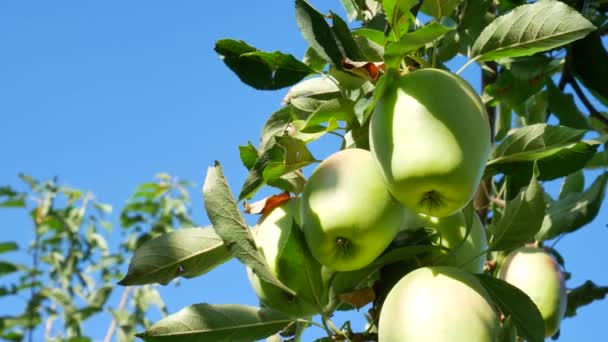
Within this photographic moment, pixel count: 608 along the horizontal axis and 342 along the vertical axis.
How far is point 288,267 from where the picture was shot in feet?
3.16

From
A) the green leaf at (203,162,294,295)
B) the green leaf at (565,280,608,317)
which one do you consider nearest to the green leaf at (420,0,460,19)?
the green leaf at (203,162,294,295)

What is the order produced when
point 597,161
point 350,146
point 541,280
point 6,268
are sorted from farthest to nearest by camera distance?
1. point 6,268
2. point 597,161
3. point 541,280
4. point 350,146

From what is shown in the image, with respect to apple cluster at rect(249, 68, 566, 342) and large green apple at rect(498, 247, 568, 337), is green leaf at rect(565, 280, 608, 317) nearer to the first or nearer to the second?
large green apple at rect(498, 247, 568, 337)


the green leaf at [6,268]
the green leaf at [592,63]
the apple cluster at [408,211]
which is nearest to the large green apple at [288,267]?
the apple cluster at [408,211]

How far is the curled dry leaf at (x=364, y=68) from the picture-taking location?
3.17ft

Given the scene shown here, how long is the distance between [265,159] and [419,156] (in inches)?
10.2

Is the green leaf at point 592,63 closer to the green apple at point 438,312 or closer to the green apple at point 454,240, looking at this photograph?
the green apple at point 454,240

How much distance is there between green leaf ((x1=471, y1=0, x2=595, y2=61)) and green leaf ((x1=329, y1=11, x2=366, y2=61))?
0.64 ft

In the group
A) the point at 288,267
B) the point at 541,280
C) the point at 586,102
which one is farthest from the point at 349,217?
the point at 586,102

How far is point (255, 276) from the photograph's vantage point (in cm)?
105

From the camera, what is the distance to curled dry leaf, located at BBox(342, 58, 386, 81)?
967 mm

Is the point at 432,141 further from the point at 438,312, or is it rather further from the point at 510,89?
the point at 510,89

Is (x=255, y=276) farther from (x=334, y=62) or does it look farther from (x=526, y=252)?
(x=526, y=252)

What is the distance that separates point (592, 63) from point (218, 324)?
3.38 feet
